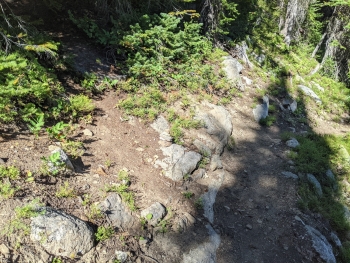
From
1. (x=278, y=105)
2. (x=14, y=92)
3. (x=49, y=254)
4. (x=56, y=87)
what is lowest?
(x=278, y=105)

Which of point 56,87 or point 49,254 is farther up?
point 56,87

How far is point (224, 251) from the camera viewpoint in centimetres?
598

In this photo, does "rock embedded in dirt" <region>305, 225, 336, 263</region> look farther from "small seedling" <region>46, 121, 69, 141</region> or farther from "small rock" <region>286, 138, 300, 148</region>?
"small seedling" <region>46, 121, 69, 141</region>

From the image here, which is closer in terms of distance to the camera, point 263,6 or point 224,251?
point 224,251

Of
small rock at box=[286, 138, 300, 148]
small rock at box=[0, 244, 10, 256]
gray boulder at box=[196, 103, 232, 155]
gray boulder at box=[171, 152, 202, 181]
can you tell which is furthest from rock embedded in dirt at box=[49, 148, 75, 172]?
small rock at box=[286, 138, 300, 148]

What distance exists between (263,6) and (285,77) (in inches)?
219

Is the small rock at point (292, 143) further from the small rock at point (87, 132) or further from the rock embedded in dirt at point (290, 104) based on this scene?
the small rock at point (87, 132)

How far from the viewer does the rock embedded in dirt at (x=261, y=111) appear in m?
11.4

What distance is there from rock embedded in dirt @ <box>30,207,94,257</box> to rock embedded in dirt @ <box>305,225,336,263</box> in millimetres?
4830

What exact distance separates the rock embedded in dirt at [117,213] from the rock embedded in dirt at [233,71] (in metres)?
7.88

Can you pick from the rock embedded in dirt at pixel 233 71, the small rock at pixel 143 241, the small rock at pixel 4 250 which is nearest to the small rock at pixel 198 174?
the small rock at pixel 143 241

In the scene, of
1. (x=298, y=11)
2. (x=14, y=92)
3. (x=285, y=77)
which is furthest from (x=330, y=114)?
(x=14, y=92)

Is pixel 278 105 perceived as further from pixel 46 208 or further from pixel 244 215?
pixel 46 208

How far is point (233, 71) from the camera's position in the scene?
12375 millimetres
